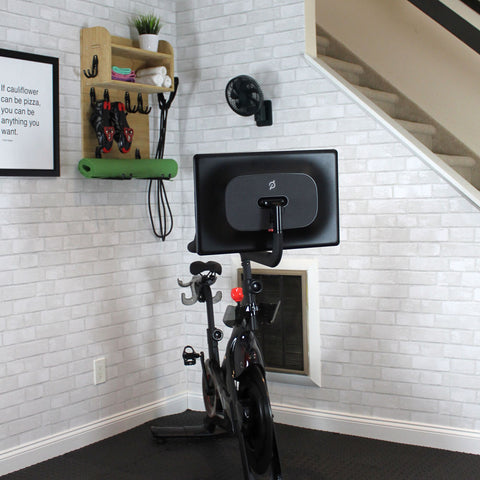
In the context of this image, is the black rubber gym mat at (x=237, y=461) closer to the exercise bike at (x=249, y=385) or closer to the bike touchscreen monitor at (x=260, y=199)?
the exercise bike at (x=249, y=385)

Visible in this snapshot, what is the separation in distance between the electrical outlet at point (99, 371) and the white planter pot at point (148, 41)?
1.64 m

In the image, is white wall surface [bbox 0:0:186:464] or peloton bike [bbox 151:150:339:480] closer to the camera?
peloton bike [bbox 151:150:339:480]

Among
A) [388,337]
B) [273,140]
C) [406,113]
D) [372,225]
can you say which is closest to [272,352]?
[388,337]

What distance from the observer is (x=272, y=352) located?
3.81m

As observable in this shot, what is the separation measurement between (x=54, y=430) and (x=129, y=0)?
7.46 ft

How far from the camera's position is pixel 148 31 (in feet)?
11.9

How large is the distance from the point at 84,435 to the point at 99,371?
33cm

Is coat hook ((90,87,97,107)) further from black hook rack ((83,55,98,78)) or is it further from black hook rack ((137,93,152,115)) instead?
black hook rack ((137,93,152,115))

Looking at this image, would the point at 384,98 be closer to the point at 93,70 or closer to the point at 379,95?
the point at 379,95

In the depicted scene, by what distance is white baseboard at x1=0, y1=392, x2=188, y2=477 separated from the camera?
3.23m

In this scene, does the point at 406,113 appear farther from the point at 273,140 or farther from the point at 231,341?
the point at 231,341


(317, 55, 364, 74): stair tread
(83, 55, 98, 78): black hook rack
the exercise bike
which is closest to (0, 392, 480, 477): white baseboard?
the exercise bike

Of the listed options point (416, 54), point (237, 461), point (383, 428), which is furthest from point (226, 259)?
point (416, 54)

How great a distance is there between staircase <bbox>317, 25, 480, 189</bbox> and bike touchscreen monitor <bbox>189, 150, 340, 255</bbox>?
165 centimetres
